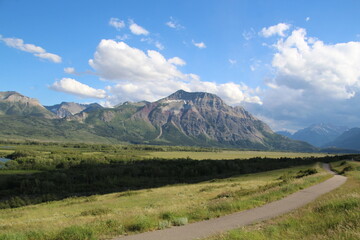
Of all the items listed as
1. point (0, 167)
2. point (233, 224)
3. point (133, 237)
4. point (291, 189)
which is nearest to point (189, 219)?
point (233, 224)

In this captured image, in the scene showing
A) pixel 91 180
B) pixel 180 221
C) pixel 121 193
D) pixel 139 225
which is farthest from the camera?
pixel 91 180

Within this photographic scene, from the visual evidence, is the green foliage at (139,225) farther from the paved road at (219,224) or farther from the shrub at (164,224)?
the paved road at (219,224)

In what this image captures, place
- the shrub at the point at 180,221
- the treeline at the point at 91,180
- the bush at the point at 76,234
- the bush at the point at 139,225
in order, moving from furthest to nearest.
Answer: the treeline at the point at 91,180 → the shrub at the point at 180,221 → the bush at the point at 139,225 → the bush at the point at 76,234

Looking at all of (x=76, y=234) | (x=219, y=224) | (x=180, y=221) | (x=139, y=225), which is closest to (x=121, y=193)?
(x=180, y=221)

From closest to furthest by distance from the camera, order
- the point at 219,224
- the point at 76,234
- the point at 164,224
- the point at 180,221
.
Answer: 1. the point at 76,234
2. the point at 164,224
3. the point at 219,224
4. the point at 180,221

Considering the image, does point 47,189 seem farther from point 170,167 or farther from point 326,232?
point 326,232

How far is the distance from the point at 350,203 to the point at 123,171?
12562 centimetres

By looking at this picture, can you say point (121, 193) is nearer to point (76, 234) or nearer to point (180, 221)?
point (180, 221)

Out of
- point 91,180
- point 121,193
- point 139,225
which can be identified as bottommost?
point 91,180

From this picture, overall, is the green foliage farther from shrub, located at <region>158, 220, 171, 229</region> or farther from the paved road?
the paved road

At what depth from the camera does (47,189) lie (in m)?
96.5

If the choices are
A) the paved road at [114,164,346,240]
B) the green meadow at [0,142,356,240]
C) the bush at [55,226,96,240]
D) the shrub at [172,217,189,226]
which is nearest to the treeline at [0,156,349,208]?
the green meadow at [0,142,356,240]

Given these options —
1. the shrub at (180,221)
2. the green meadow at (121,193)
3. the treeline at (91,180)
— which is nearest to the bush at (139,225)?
the green meadow at (121,193)

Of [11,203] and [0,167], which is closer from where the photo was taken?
[11,203]
